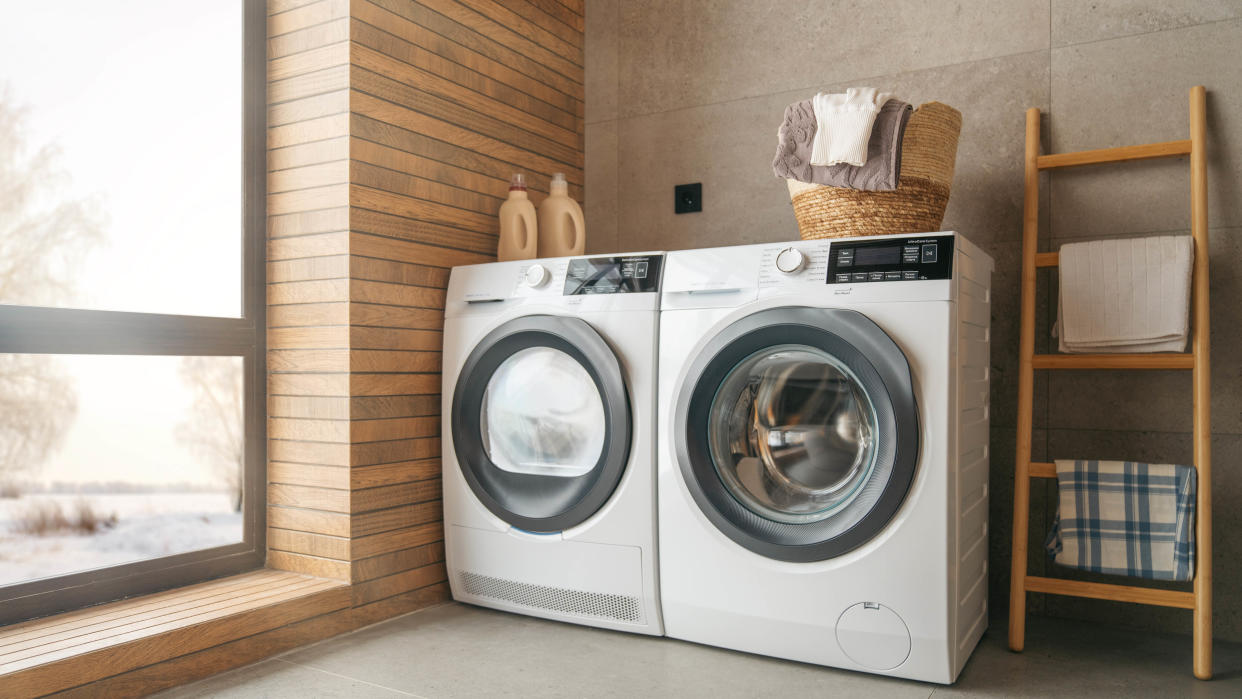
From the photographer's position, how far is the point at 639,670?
1832mm

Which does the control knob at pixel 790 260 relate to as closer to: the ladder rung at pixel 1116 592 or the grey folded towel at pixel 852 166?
the grey folded towel at pixel 852 166

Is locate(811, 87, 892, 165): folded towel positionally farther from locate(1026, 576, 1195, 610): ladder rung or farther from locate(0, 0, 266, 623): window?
locate(0, 0, 266, 623): window

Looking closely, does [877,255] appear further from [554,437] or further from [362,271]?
[362,271]

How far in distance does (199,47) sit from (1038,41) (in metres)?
2.17

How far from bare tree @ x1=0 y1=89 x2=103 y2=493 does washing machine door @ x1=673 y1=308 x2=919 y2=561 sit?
1.36 meters

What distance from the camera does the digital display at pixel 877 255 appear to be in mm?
1755

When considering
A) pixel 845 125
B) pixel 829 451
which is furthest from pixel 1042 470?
pixel 845 125

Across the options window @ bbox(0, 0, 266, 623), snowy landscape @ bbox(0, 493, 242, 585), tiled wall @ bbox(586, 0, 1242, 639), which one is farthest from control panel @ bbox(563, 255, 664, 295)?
snowy landscape @ bbox(0, 493, 242, 585)

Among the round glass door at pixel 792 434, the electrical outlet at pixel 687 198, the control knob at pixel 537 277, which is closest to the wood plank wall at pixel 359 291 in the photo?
the control knob at pixel 537 277

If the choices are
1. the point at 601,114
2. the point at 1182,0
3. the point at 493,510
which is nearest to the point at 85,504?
the point at 493,510

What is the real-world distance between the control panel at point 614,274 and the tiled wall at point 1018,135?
2.29ft

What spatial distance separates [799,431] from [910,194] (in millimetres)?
613

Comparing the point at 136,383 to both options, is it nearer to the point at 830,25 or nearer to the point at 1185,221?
the point at 830,25

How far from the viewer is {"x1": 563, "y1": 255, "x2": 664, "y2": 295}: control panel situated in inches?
80.3
